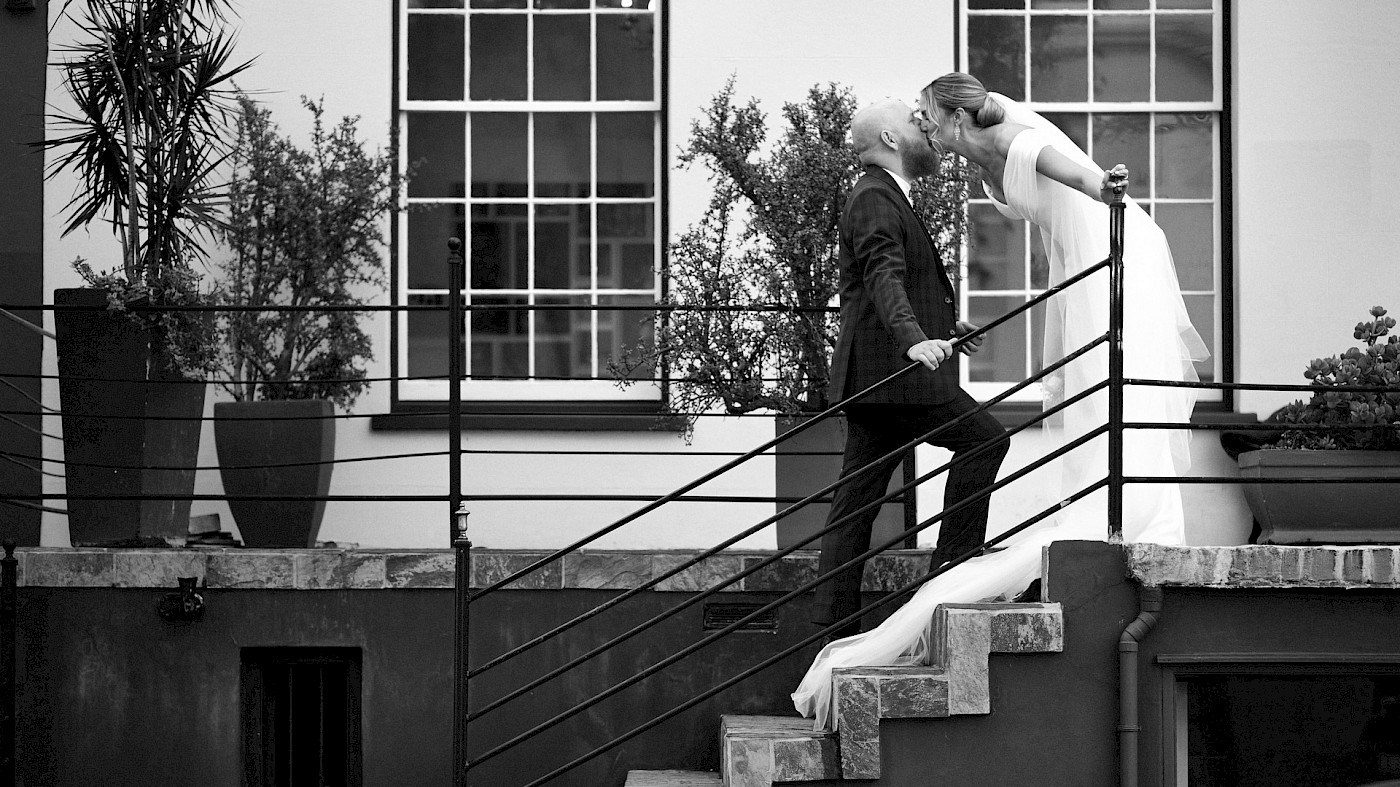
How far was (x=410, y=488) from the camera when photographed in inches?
271

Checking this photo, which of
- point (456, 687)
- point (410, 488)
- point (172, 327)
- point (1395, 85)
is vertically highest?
point (1395, 85)

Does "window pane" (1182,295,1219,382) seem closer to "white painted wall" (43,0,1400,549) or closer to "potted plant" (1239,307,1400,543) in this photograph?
"white painted wall" (43,0,1400,549)

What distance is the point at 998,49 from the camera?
7172 mm

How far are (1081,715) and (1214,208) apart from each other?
377cm

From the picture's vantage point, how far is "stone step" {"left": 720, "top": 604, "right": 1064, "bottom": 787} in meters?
4.09

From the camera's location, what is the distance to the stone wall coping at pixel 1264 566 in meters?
4.23

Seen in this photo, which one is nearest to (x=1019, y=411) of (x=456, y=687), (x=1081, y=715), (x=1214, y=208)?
(x=1214, y=208)

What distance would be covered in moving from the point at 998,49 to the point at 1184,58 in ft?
3.13

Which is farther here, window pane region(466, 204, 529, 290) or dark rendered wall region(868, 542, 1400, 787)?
window pane region(466, 204, 529, 290)

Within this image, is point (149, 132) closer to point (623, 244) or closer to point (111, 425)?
point (111, 425)

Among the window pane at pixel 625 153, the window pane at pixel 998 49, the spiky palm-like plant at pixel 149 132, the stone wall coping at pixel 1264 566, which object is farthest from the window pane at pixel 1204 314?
the spiky palm-like plant at pixel 149 132

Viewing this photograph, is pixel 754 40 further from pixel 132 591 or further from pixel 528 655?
pixel 132 591

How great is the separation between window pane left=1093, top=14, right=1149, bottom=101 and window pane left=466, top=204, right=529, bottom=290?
302 cm

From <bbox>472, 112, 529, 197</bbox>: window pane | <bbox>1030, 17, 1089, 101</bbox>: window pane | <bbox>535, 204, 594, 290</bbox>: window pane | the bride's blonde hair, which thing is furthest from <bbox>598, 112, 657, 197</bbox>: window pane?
the bride's blonde hair
